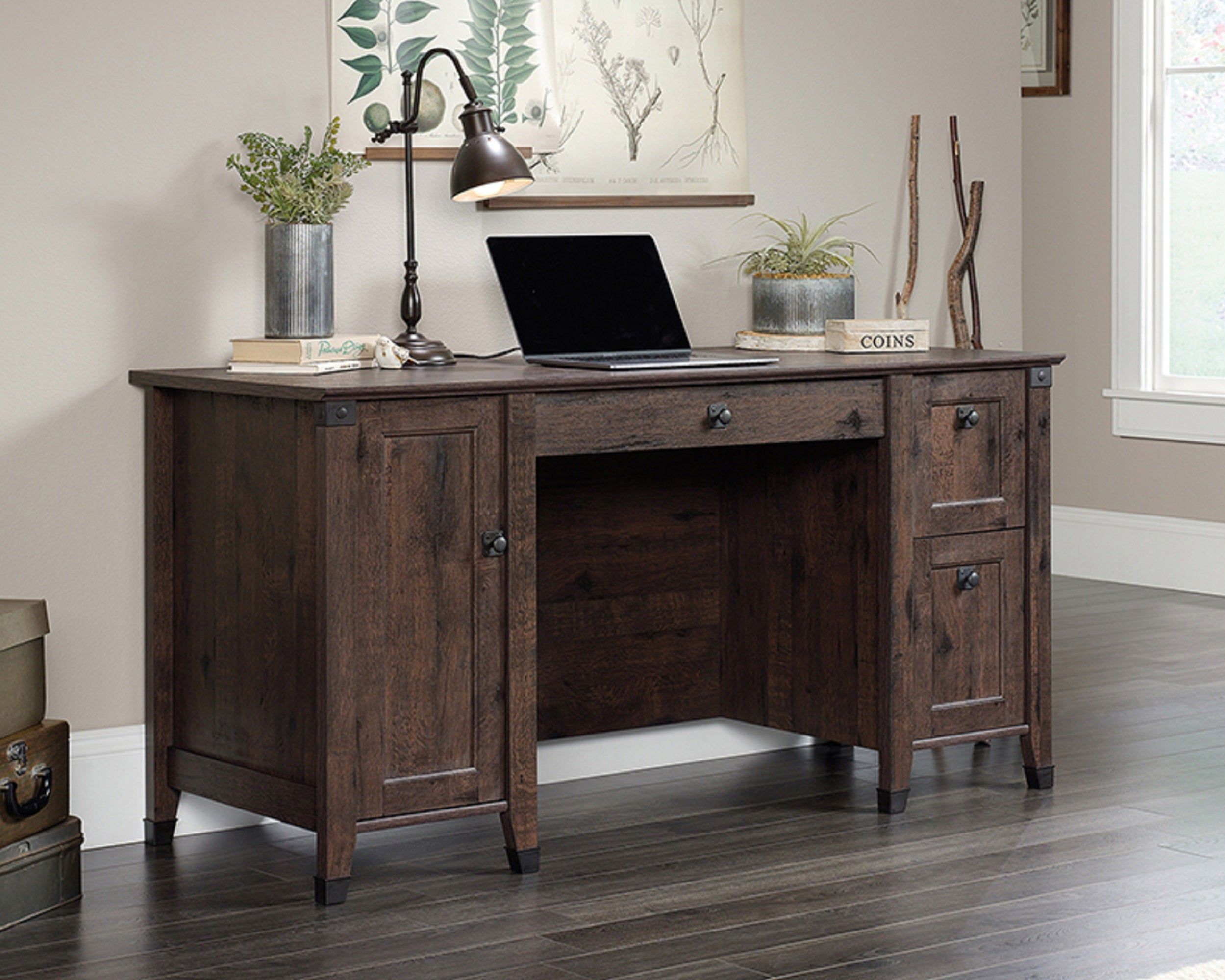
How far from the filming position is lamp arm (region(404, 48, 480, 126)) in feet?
10.2

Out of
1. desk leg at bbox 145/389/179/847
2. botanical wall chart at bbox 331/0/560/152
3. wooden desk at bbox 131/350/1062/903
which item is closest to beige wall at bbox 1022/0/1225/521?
wooden desk at bbox 131/350/1062/903

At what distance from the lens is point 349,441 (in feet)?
9.16

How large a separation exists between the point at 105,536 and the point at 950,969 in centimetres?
162

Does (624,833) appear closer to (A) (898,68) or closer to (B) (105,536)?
(B) (105,536)

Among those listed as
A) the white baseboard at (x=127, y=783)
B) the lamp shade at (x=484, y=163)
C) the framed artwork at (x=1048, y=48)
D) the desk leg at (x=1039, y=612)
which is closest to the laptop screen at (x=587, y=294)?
the lamp shade at (x=484, y=163)

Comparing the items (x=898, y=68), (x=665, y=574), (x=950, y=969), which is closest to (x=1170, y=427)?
(x=898, y=68)

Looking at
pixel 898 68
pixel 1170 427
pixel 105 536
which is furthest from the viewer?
pixel 1170 427

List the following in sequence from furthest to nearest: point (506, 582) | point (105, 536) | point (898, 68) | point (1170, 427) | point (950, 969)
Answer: point (1170, 427) → point (898, 68) → point (105, 536) → point (506, 582) → point (950, 969)

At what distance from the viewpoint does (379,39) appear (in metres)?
3.39

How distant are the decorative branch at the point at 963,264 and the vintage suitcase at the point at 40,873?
2.19m

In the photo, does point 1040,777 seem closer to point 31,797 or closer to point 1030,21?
point 31,797

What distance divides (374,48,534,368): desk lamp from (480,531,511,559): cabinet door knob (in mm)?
396

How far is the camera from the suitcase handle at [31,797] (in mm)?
2777

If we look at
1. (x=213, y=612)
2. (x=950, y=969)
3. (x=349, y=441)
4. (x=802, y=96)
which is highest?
(x=802, y=96)
